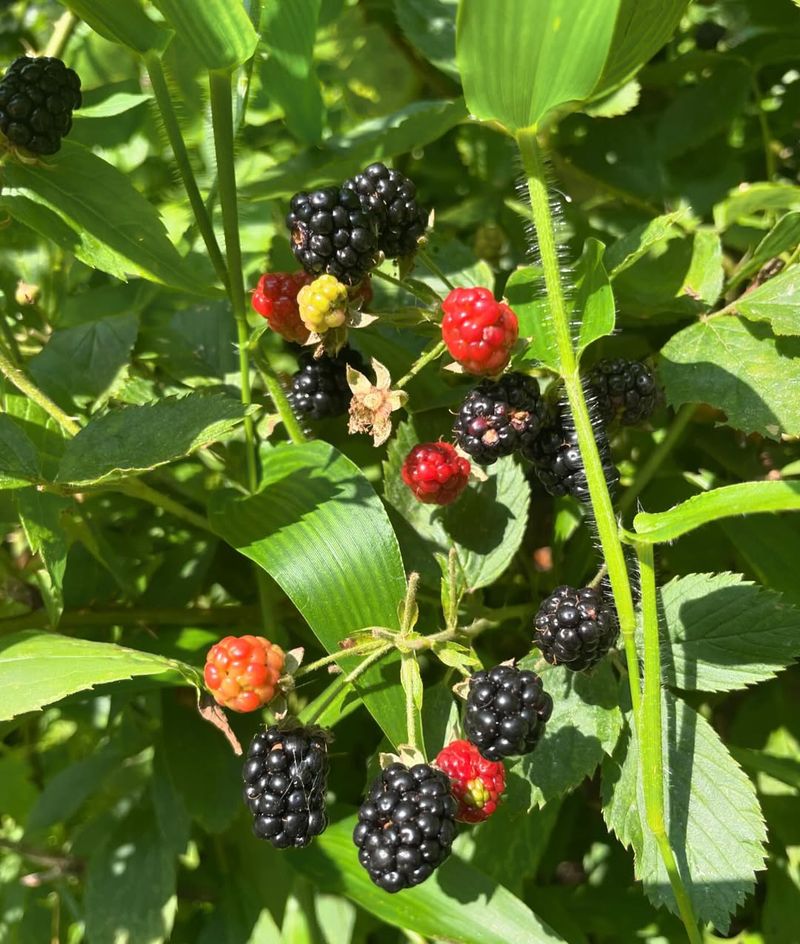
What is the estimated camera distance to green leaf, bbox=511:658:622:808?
0.93m

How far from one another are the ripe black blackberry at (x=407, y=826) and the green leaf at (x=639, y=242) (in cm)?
51

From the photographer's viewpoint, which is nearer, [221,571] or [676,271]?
[676,271]

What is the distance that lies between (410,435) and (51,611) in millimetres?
444

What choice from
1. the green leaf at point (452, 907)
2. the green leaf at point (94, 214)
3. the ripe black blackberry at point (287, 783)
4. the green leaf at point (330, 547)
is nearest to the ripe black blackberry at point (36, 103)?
the green leaf at point (94, 214)

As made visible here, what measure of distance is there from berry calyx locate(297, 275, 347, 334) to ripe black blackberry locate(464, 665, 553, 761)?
0.37 m

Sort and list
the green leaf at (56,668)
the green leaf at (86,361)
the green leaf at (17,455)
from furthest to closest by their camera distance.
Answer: the green leaf at (86,361), the green leaf at (17,455), the green leaf at (56,668)

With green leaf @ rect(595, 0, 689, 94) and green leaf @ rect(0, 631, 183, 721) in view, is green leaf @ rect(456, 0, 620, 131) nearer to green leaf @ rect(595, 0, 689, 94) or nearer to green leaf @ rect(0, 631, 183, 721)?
green leaf @ rect(595, 0, 689, 94)

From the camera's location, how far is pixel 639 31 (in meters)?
0.80

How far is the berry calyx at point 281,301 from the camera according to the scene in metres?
0.95

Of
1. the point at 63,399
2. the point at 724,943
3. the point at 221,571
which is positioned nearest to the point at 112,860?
the point at 221,571

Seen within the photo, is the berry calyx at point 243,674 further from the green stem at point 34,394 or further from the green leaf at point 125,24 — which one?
the green leaf at point 125,24

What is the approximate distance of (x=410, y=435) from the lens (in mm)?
1061

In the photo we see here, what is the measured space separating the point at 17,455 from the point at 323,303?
1.23ft

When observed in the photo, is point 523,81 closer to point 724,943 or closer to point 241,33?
point 241,33
